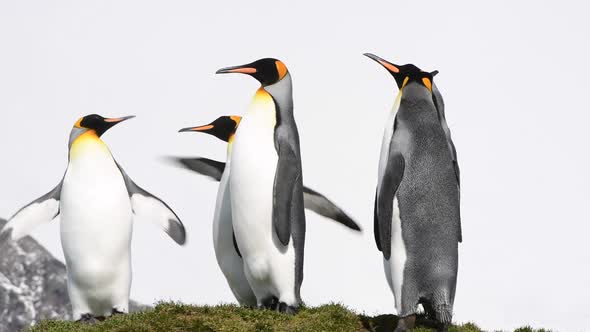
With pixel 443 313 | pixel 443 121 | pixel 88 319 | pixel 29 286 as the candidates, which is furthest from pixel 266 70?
pixel 29 286

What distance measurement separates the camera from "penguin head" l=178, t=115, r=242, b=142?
36.5 ft

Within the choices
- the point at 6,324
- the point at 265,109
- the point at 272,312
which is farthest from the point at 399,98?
the point at 6,324

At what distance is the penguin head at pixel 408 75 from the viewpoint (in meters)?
9.22

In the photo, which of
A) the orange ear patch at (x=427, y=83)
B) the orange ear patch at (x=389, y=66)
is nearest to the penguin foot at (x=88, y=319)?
the orange ear patch at (x=389, y=66)

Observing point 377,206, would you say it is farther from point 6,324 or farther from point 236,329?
point 6,324

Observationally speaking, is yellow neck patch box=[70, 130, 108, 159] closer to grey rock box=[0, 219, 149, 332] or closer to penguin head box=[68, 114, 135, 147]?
penguin head box=[68, 114, 135, 147]

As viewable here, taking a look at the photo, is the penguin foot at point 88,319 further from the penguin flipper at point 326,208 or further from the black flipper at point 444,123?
the black flipper at point 444,123

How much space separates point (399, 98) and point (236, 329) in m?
2.72

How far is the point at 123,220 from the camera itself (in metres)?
10.4

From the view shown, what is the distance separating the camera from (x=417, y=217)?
336 inches

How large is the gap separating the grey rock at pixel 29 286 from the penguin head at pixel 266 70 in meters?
21.9

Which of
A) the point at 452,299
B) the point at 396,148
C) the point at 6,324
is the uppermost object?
the point at 396,148

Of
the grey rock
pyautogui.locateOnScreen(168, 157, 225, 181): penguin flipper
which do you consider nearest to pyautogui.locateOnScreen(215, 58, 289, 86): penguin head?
pyautogui.locateOnScreen(168, 157, 225, 181): penguin flipper

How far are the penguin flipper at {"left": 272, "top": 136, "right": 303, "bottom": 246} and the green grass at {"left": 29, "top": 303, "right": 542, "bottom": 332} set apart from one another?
77cm
